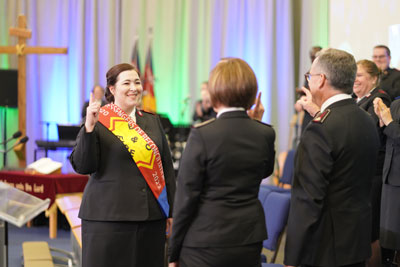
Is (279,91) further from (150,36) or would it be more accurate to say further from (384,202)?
(384,202)

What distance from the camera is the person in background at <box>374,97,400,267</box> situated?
3631 mm

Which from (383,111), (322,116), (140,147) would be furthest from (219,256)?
(383,111)

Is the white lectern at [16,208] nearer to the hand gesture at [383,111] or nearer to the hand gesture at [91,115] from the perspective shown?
the hand gesture at [91,115]

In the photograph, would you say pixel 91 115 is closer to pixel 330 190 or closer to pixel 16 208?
pixel 16 208

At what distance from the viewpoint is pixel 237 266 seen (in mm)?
2074

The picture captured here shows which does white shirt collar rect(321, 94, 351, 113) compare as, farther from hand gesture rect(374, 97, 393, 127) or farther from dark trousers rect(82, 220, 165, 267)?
hand gesture rect(374, 97, 393, 127)

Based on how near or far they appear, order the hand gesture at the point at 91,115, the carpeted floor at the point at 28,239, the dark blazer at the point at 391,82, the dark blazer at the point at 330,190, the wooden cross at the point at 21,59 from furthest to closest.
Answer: the wooden cross at the point at 21,59 < the carpeted floor at the point at 28,239 < the dark blazer at the point at 391,82 < the hand gesture at the point at 91,115 < the dark blazer at the point at 330,190

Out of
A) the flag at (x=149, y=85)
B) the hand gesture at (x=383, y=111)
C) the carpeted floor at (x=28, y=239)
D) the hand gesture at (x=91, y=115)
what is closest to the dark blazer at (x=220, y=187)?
the hand gesture at (x=91, y=115)

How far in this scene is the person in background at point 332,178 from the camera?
2250mm

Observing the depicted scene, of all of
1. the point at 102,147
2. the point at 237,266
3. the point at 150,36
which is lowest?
the point at 237,266

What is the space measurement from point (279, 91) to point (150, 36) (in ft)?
7.97

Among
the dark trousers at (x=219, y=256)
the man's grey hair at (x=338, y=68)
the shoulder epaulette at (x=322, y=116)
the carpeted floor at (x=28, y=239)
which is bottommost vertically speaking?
the carpeted floor at (x=28, y=239)

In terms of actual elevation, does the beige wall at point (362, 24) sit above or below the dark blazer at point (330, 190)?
above

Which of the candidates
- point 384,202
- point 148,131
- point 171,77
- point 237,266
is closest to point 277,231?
point 384,202
